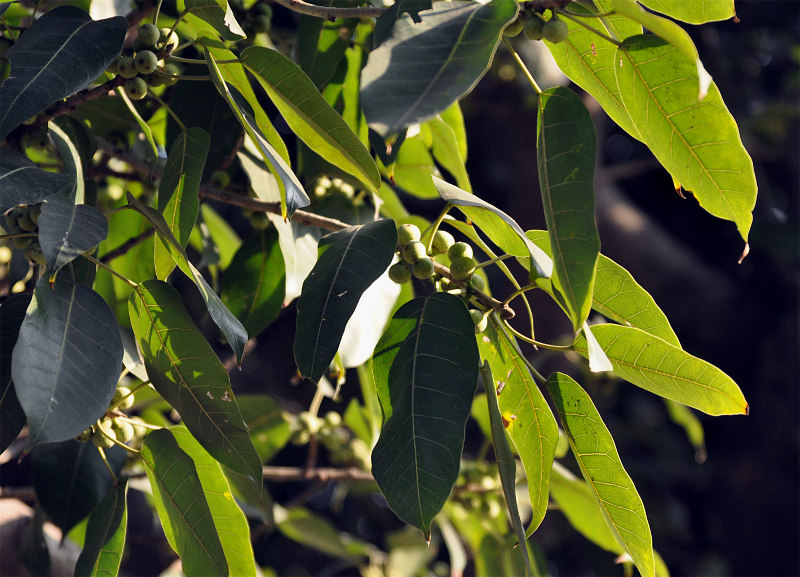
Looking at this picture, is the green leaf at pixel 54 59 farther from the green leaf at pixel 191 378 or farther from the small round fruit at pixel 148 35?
the green leaf at pixel 191 378

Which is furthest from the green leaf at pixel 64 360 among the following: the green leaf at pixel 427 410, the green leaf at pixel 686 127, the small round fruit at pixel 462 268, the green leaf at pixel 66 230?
the green leaf at pixel 686 127

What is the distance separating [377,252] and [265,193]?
37 centimetres

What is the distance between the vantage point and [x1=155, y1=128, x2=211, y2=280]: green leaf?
2.82 feet

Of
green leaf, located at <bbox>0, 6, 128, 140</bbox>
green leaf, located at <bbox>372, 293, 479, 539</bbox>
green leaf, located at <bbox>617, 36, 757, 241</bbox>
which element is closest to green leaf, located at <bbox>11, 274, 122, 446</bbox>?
green leaf, located at <bbox>0, 6, 128, 140</bbox>

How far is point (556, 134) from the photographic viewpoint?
72cm

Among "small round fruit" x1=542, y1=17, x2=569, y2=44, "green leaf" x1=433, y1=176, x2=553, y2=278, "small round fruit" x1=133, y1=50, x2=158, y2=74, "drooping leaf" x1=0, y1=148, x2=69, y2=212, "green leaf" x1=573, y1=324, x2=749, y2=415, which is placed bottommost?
"green leaf" x1=573, y1=324, x2=749, y2=415

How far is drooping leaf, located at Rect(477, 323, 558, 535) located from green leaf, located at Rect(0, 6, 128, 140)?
1.74 feet

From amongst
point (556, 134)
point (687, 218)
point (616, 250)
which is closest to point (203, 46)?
point (556, 134)

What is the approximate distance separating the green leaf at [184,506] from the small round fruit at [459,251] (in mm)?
402

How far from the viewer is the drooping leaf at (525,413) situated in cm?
82

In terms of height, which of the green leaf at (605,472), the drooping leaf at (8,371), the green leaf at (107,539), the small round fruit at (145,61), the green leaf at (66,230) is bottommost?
the green leaf at (107,539)

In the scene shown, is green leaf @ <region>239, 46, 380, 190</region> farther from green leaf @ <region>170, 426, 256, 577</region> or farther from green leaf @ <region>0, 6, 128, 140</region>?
green leaf @ <region>170, 426, 256, 577</region>

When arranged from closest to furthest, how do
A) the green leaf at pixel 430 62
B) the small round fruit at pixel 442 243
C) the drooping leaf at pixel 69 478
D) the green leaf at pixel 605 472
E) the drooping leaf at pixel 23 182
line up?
1. the green leaf at pixel 430 62
2. the drooping leaf at pixel 23 182
3. the green leaf at pixel 605 472
4. the small round fruit at pixel 442 243
5. the drooping leaf at pixel 69 478

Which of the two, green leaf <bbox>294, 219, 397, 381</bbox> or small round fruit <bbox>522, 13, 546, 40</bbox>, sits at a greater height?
small round fruit <bbox>522, 13, 546, 40</bbox>
